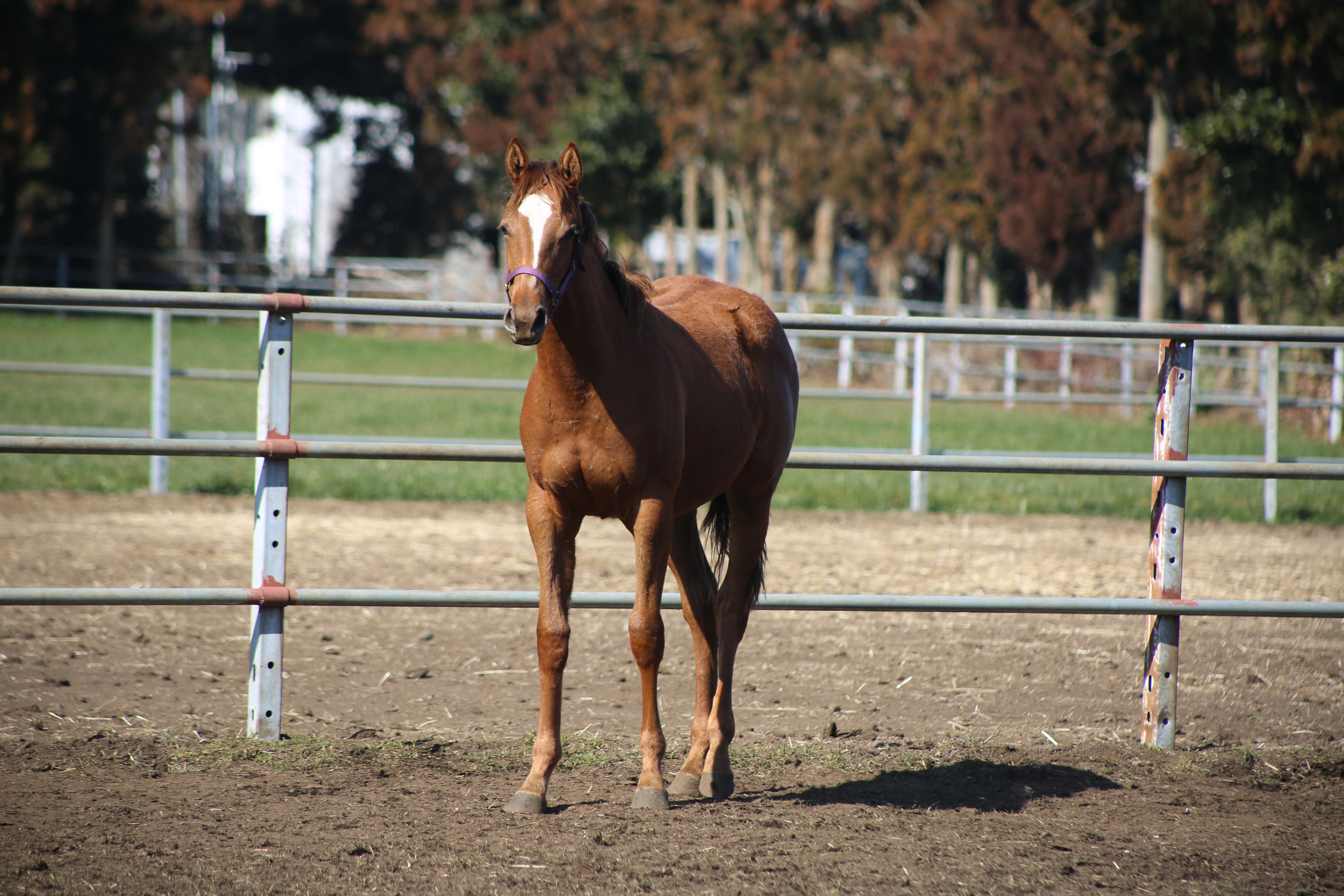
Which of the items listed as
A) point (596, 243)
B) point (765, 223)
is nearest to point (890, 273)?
point (765, 223)

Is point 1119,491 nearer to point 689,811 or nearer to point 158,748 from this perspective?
point 689,811

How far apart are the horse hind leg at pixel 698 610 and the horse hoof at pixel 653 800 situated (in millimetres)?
261

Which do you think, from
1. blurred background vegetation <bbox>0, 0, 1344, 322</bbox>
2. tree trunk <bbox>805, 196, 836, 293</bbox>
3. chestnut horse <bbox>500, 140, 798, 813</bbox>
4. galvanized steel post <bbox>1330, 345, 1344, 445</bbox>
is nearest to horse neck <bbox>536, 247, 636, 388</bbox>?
chestnut horse <bbox>500, 140, 798, 813</bbox>

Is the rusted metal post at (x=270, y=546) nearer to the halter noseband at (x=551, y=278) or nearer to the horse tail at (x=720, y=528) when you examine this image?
the halter noseband at (x=551, y=278)

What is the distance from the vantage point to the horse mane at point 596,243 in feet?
9.66

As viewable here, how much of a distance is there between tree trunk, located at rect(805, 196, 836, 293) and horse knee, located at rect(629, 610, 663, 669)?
23137mm

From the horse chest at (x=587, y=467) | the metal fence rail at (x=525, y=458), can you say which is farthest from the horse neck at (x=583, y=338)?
the metal fence rail at (x=525, y=458)

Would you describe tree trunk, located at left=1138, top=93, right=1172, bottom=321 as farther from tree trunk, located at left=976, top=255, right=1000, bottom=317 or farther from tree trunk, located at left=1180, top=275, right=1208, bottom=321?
tree trunk, located at left=1180, top=275, right=1208, bottom=321

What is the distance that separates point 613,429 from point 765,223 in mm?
25544

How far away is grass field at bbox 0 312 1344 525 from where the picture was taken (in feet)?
31.6

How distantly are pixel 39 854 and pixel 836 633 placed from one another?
370 cm

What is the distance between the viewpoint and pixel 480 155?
3127 centimetres

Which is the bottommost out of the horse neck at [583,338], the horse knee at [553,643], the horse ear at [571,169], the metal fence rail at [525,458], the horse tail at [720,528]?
the horse knee at [553,643]

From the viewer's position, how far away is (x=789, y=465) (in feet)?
13.8
